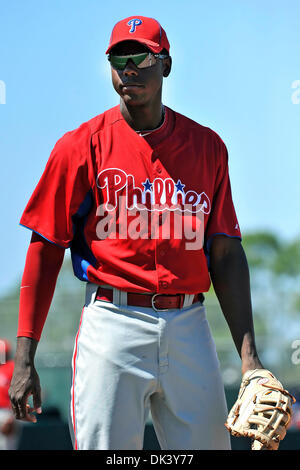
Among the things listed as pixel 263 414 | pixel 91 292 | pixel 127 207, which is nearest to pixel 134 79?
pixel 127 207

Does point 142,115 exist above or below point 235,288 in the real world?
above

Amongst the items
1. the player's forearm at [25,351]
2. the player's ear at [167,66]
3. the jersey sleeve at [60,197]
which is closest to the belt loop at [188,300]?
the jersey sleeve at [60,197]

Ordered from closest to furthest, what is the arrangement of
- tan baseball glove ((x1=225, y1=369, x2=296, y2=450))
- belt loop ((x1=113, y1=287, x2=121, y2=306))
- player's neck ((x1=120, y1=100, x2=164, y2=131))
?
tan baseball glove ((x1=225, y1=369, x2=296, y2=450))
belt loop ((x1=113, y1=287, x2=121, y2=306))
player's neck ((x1=120, y1=100, x2=164, y2=131))

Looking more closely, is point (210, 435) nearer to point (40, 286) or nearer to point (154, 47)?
point (40, 286)

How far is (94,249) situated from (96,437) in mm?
781

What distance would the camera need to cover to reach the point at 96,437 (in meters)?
3.16

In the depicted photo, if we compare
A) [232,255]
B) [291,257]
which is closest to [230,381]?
[232,255]

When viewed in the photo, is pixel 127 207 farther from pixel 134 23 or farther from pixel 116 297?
pixel 134 23

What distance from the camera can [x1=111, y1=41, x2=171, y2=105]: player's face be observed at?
339cm

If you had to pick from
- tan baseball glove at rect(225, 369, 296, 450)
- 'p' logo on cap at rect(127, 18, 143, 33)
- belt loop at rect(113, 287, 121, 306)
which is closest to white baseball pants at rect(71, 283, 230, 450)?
belt loop at rect(113, 287, 121, 306)

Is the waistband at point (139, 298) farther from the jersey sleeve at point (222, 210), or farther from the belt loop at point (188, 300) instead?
the jersey sleeve at point (222, 210)

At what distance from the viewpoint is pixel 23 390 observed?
3.23 meters

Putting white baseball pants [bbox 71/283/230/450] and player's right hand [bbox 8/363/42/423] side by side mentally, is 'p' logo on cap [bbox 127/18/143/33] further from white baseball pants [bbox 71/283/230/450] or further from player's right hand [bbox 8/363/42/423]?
player's right hand [bbox 8/363/42/423]

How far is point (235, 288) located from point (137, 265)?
20.1 inches
